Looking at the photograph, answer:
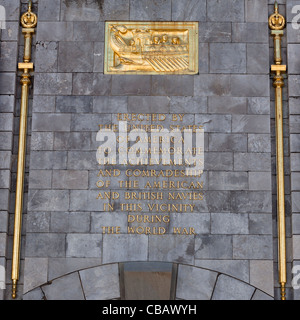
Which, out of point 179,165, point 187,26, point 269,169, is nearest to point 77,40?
point 187,26

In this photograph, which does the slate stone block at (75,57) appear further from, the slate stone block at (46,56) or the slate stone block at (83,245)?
the slate stone block at (83,245)

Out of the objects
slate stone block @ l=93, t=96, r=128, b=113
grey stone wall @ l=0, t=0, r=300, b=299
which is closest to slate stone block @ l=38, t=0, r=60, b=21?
grey stone wall @ l=0, t=0, r=300, b=299

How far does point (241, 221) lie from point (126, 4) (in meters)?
5.11

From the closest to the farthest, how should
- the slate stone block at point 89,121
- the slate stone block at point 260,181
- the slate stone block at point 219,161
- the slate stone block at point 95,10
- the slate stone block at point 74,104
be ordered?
1. the slate stone block at point 260,181
2. the slate stone block at point 219,161
3. the slate stone block at point 89,121
4. the slate stone block at point 74,104
5. the slate stone block at point 95,10

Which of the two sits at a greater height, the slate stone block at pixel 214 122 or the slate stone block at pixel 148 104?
the slate stone block at pixel 148 104

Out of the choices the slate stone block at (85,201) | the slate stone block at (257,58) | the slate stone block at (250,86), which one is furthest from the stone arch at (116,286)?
the slate stone block at (257,58)

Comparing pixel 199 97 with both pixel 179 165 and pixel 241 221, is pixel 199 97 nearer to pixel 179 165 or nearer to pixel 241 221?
pixel 179 165

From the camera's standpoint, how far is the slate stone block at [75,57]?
17047 mm

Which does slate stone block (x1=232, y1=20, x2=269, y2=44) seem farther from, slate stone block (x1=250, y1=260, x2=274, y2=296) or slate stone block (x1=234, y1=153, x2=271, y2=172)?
slate stone block (x1=250, y1=260, x2=274, y2=296)

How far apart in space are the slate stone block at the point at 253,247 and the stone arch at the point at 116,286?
52 cm

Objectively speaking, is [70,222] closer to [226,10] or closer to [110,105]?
[110,105]

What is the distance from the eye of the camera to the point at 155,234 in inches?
635

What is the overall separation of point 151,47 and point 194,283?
4.94 meters

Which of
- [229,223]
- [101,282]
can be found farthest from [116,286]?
[229,223]
